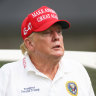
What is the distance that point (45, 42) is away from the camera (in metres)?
2.01

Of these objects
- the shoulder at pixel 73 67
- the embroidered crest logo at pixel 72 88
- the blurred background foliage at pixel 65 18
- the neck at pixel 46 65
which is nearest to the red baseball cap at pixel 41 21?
the neck at pixel 46 65

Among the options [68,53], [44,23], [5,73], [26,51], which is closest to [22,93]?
[5,73]

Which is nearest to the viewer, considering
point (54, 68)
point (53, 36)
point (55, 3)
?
point (53, 36)

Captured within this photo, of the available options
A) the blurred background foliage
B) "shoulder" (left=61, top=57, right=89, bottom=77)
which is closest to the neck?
"shoulder" (left=61, top=57, right=89, bottom=77)

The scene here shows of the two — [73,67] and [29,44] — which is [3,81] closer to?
[29,44]

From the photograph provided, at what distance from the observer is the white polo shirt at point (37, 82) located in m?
2.05

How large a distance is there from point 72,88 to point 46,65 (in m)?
0.28

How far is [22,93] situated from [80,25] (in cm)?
758

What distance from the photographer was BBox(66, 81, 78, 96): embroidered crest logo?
213 cm

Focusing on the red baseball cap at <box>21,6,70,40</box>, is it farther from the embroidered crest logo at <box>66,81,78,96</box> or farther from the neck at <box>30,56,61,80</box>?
the embroidered crest logo at <box>66,81,78,96</box>

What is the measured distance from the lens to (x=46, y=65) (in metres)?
2.12

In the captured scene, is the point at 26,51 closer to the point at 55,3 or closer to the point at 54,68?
the point at 54,68

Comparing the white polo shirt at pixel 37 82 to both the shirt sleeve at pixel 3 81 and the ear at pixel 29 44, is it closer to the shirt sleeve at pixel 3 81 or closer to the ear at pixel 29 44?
the shirt sleeve at pixel 3 81

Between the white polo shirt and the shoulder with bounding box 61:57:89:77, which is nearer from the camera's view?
the white polo shirt
